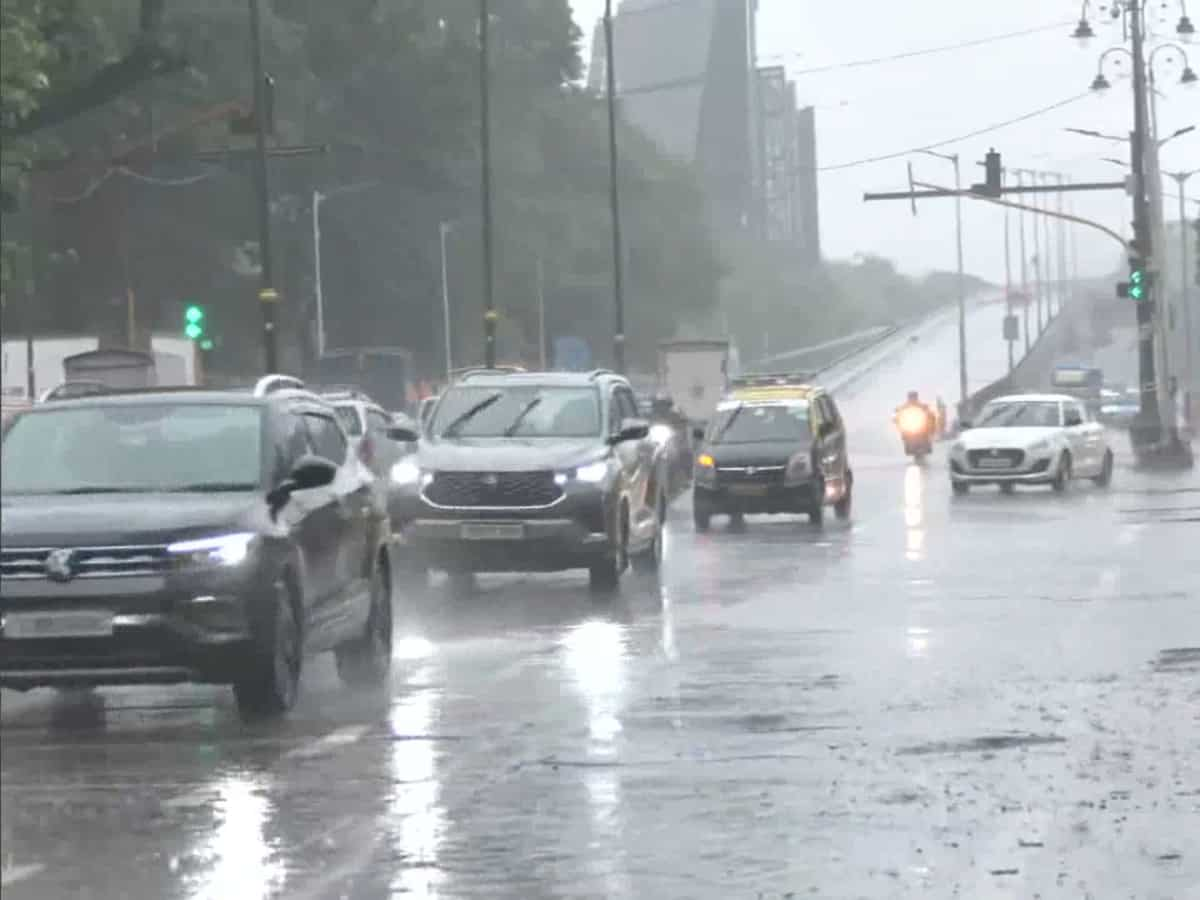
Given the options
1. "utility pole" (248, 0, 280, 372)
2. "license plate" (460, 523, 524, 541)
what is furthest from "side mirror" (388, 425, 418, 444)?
"utility pole" (248, 0, 280, 372)

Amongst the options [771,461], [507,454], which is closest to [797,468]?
[771,461]

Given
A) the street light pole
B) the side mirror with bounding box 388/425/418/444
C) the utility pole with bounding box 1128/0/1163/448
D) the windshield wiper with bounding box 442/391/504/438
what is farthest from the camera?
the street light pole

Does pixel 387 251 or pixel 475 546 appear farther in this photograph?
pixel 387 251

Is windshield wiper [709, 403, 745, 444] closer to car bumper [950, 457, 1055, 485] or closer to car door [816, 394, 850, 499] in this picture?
car door [816, 394, 850, 499]

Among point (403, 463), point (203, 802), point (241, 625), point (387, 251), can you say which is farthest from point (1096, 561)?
point (387, 251)

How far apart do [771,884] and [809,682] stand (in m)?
6.79

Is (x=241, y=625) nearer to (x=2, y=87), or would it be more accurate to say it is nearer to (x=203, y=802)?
(x=203, y=802)

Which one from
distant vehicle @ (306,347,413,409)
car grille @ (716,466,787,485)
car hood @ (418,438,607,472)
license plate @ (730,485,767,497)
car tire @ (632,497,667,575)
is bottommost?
car tire @ (632,497,667,575)

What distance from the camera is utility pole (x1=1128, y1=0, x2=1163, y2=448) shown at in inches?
2441

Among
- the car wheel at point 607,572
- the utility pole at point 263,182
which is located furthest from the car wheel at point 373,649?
the utility pole at point 263,182

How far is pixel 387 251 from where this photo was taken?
331 feet

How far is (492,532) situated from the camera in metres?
24.1

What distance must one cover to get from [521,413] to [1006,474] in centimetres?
2132

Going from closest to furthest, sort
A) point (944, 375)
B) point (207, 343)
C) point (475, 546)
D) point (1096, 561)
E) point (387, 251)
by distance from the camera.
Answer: point (475, 546) → point (1096, 561) → point (207, 343) → point (387, 251) → point (944, 375)
